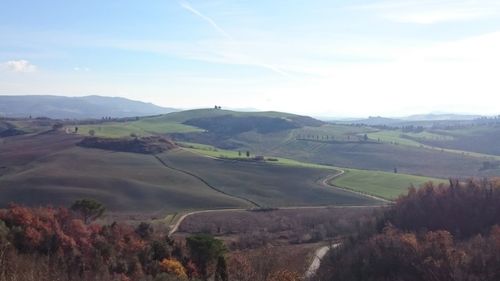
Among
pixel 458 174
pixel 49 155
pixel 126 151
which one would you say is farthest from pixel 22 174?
pixel 458 174

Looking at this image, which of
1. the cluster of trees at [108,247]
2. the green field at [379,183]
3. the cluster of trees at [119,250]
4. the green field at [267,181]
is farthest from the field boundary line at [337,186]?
the cluster of trees at [108,247]

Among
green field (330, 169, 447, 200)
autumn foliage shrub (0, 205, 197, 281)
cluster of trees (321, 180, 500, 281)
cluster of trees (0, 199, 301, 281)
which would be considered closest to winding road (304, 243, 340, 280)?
cluster of trees (321, 180, 500, 281)

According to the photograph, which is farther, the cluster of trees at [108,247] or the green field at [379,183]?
the green field at [379,183]

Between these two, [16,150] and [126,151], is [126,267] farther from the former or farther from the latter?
[16,150]

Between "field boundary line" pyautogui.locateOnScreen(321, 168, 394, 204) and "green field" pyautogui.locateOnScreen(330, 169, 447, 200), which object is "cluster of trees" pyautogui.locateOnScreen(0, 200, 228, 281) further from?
"green field" pyautogui.locateOnScreen(330, 169, 447, 200)

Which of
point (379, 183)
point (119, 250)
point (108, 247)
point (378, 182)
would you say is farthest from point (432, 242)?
point (378, 182)

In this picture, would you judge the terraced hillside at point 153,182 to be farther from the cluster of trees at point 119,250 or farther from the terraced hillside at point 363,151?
the terraced hillside at point 363,151
